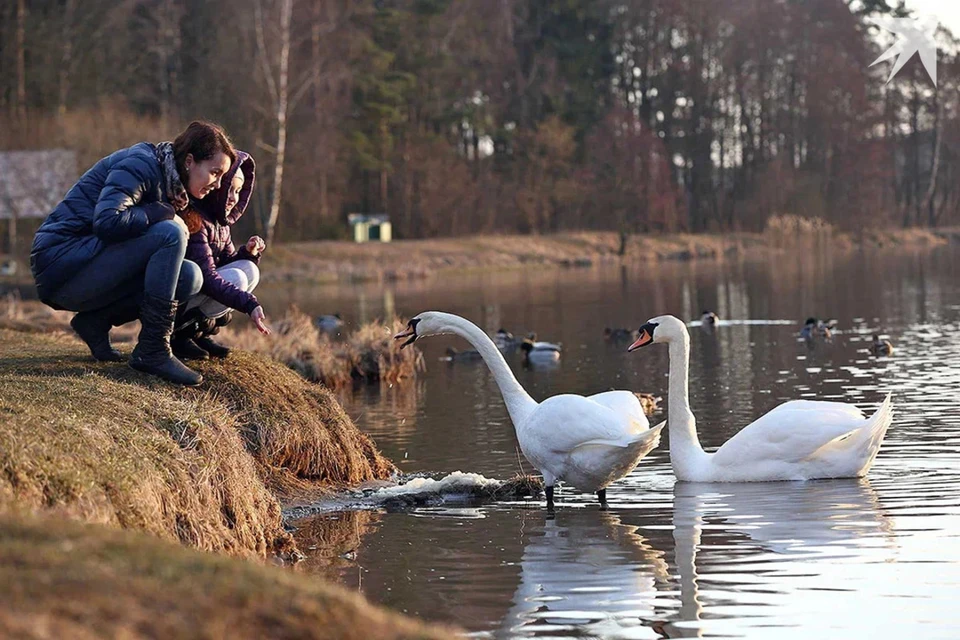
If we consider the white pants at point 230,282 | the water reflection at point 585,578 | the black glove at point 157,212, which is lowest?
the water reflection at point 585,578

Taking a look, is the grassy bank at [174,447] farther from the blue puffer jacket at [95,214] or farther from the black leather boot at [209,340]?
the blue puffer jacket at [95,214]

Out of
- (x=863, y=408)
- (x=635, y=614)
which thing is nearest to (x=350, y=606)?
(x=635, y=614)

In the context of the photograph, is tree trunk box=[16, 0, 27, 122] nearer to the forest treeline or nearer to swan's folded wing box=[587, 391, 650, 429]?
the forest treeline

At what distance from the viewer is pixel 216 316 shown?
31.7 ft

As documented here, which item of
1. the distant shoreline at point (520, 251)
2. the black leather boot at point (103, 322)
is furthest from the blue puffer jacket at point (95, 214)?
the distant shoreline at point (520, 251)

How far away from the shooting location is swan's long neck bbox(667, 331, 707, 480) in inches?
428

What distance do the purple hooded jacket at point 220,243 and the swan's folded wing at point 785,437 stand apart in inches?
152

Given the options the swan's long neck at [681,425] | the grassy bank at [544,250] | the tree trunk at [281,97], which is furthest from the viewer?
the grassy bank at [544,250]

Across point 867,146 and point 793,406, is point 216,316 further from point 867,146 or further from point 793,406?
point 867,146

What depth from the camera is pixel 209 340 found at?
1019 centimetres

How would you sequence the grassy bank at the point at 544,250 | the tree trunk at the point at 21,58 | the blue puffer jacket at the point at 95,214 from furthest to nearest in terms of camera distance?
the tree trunk at the point at 21,58
the grassy bank at the point at 544,250
the blue puffer jacket at the point at 95,214

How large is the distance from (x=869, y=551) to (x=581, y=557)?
63.6 inches

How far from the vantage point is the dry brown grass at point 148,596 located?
391 cm

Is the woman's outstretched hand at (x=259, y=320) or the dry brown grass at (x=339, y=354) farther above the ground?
the woman's outstretched hand at (x=259, y=320)
